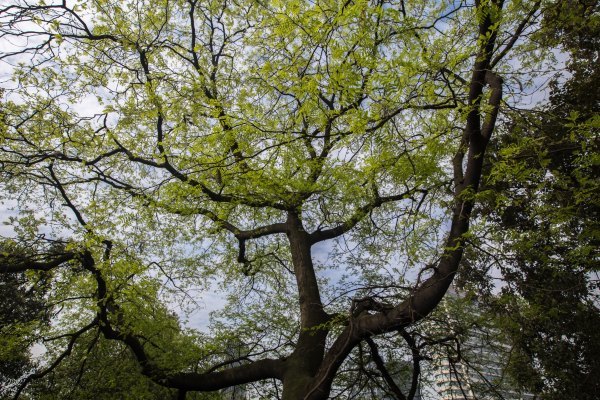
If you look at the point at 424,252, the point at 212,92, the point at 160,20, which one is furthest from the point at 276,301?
the point at 160,20

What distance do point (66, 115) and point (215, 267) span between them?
5214 mm

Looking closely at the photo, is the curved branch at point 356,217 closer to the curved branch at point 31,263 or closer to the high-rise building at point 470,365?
the high-rise building at point 470,365

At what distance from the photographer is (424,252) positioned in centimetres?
818

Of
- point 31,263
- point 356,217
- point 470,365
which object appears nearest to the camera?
point 470,365

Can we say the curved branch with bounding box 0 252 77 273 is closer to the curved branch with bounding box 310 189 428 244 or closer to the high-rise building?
the curved branch with bounding box 310 189 428 244

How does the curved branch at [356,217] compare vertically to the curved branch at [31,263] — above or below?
above

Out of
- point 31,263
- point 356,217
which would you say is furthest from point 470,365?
point 31,263

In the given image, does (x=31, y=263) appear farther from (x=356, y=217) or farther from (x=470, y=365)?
(x=470, y=365)

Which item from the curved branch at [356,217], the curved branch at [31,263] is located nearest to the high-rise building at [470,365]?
the curved branch at [356,217]

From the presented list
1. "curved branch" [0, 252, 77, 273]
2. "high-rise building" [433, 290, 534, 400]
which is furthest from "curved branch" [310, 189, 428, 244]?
"curved branch" [0, 252, 77, 273]

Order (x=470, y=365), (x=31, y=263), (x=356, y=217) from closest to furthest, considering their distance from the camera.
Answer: (x=470, y=365), (x=31, y=263), (x=356, y=217)

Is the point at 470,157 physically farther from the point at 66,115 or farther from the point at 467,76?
the point at 66,115

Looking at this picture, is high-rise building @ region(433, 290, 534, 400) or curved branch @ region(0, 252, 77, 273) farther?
curved branch @ region(0, 252, 77, 273)

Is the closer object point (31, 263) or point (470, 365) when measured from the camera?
point (470, 365)
